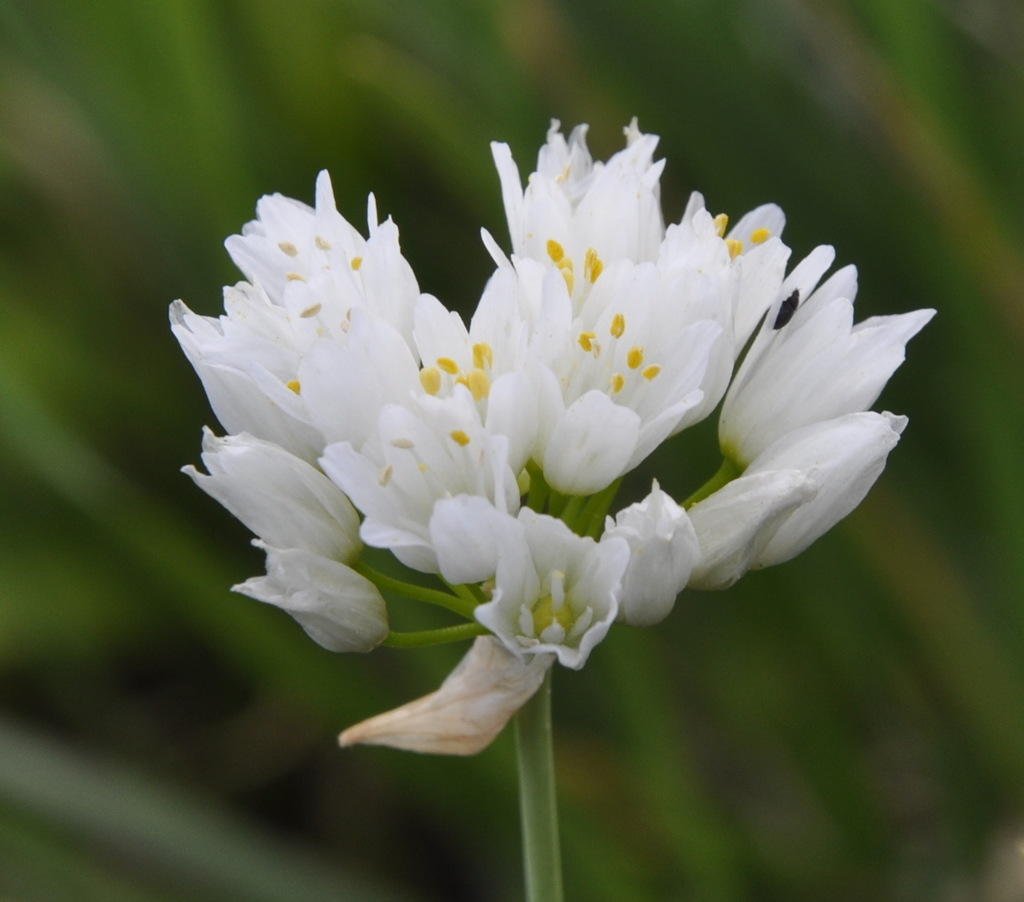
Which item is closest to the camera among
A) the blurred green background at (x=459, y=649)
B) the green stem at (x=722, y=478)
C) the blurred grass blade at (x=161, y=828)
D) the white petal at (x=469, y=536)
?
the white petal at (x=469, y=536)

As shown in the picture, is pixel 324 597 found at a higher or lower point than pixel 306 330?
lower

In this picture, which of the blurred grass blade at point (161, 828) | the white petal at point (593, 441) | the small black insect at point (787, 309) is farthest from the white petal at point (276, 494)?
the blurred grass blade at point (161, 828)

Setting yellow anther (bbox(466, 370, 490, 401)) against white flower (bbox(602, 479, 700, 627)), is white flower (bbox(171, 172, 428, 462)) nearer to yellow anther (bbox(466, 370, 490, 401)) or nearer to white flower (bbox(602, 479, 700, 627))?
yellow anther (bbox(466, 370, 490, 401))

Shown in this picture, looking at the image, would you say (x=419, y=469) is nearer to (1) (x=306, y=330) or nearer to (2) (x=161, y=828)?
(1) (x=306, y=330)

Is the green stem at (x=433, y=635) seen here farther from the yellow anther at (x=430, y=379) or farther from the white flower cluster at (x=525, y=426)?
the yellow anther at (x=430, y=379)

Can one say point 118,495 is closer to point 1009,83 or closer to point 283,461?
point 283,461

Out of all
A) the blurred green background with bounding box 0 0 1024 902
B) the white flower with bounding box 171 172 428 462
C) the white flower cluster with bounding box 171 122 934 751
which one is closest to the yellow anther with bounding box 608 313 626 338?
the white flower cluster with bounding box 171 122 934 751

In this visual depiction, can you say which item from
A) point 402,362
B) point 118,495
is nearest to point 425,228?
point 118,495

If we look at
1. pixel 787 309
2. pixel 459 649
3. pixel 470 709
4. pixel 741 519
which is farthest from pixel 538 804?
pixel 459 649
